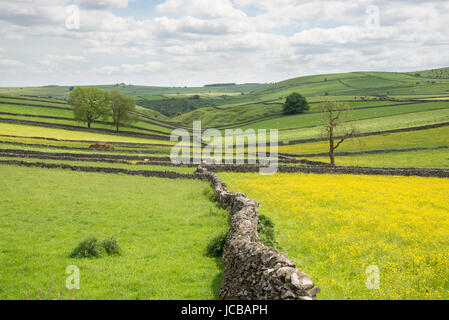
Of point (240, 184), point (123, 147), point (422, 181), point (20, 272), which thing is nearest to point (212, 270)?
point (20, 272)

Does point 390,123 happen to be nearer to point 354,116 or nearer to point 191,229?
point 354,116

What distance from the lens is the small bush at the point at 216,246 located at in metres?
13.6

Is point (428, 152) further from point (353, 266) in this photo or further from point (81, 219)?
point (81, 219)

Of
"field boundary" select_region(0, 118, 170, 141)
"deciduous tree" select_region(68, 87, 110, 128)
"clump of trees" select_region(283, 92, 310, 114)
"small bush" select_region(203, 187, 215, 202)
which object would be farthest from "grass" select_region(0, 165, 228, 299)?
"clump of trees" select_region(283, 92, 310, 114)

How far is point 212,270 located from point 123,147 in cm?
5420

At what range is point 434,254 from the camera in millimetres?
13508

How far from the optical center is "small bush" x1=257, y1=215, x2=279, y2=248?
46.5 ft

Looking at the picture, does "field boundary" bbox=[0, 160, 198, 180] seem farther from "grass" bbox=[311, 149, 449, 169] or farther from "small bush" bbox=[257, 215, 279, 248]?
"grass" bbox=[311, 149, 449, 169]

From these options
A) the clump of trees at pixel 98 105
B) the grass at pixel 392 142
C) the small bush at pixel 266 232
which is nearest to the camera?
the small bush at pixel 266 232

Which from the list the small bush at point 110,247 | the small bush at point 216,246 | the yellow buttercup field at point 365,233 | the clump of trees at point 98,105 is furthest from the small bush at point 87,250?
the clump of trees at point 98,105

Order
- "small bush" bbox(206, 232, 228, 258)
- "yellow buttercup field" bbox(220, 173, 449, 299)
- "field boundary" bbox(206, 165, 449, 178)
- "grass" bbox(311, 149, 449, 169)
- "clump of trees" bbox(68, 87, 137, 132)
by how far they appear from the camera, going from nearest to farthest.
Answer: "yellow buttercup field" bbox(220, 173, 449, 299) → "small bush" bbox(206, 232, 228, 258) → "field boundary" bbox(206, 165, 449, 178) → "grass" bbox(311, 149, 449, 169) → "clump of trees" bbox(68, 87, 137, 132)

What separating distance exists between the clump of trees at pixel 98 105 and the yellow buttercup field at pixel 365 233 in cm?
6555

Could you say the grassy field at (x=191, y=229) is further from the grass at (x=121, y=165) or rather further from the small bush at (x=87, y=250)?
the small bush at (x=87, y=250)

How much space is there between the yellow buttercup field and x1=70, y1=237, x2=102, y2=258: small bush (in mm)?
7598
